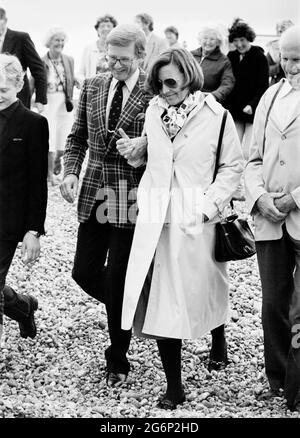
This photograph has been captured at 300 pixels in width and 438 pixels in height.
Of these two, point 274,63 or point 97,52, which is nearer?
point 274,63

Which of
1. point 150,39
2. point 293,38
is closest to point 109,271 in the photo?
point 293,38

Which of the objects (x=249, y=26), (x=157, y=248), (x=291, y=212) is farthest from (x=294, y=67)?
(x=249, y=26)

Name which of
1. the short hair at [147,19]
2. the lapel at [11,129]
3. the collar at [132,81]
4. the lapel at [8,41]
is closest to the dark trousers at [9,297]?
the lapel at [11,129]

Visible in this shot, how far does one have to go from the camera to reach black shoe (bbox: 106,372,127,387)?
5.21 m

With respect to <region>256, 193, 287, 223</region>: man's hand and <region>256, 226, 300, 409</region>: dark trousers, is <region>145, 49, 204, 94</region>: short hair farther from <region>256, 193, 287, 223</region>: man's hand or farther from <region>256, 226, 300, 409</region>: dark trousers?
<region>256, 226, 300, 409</region>: dark trousers

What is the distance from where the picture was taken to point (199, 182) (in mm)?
4785

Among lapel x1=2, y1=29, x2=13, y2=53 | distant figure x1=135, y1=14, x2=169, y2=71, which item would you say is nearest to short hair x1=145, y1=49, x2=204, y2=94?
lapel x1=2, y1=29, x2=13, y2=53

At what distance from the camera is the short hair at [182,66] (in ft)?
15.3

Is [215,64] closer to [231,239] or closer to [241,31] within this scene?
[241,31]

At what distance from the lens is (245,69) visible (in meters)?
9.10

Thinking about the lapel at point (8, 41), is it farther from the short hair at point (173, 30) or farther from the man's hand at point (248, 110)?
the short hair at point (173, 30)

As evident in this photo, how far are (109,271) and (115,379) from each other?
0.66m

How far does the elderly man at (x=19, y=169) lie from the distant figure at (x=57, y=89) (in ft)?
17.4

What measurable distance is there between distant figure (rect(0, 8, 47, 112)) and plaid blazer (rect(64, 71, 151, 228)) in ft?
11.6
